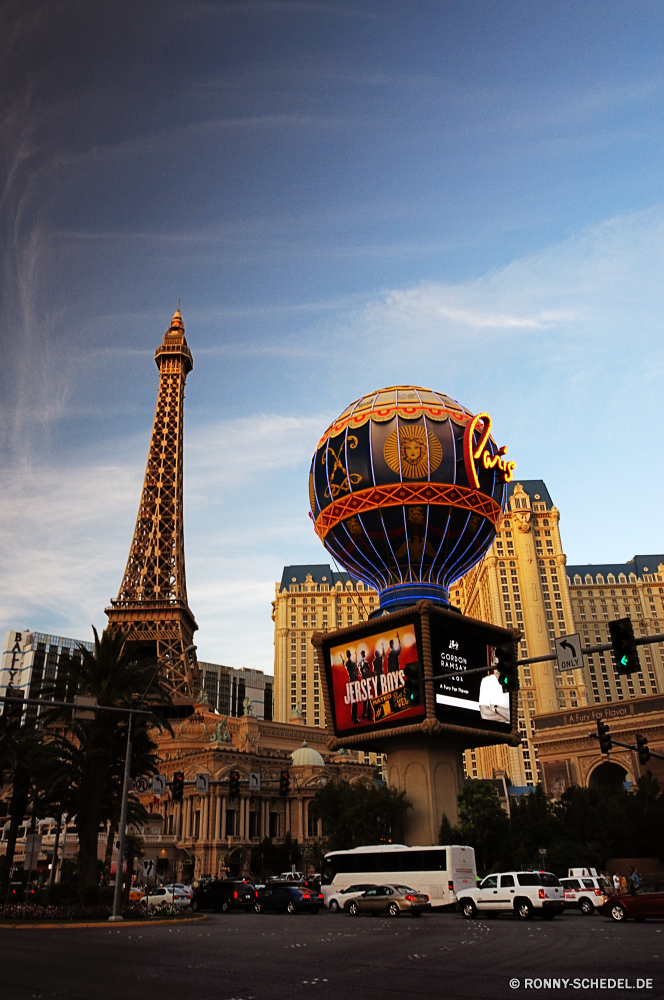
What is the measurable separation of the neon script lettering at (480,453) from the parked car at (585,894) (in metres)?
22.9

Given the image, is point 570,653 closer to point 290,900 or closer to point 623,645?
point 623,645

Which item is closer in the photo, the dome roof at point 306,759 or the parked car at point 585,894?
the parked car at point 585,894

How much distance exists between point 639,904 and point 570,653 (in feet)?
39.4

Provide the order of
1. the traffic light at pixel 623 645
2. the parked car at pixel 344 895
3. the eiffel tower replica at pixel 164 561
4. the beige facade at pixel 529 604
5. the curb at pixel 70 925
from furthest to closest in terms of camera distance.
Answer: the beige facade at pixel 529 604, the eiffel tower replica at pixel 164 561, the parked car at pixel 344 895, the curb at pixel 70 925, the traffic light at pixel 623 645

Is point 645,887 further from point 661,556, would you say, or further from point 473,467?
point 661,556

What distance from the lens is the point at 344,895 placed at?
37.3 meters

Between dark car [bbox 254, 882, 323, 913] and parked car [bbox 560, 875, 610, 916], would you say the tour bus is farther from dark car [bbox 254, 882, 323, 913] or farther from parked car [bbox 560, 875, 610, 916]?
parked car [bbox 560, 875, 610, 916]

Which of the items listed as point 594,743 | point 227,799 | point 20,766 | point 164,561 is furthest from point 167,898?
point 164,561

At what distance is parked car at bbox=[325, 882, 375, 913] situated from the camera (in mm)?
35769

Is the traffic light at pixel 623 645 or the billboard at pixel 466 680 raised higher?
the billboard at pixel 466 680

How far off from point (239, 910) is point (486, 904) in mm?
16649

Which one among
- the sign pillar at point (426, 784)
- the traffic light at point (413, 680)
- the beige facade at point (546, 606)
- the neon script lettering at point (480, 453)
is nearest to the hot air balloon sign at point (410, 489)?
the neon script lettering at point (480, 453)

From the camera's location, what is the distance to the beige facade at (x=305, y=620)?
567 ft

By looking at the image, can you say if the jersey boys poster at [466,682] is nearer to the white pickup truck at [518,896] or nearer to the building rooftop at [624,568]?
the white pickup truck at [518,896]
